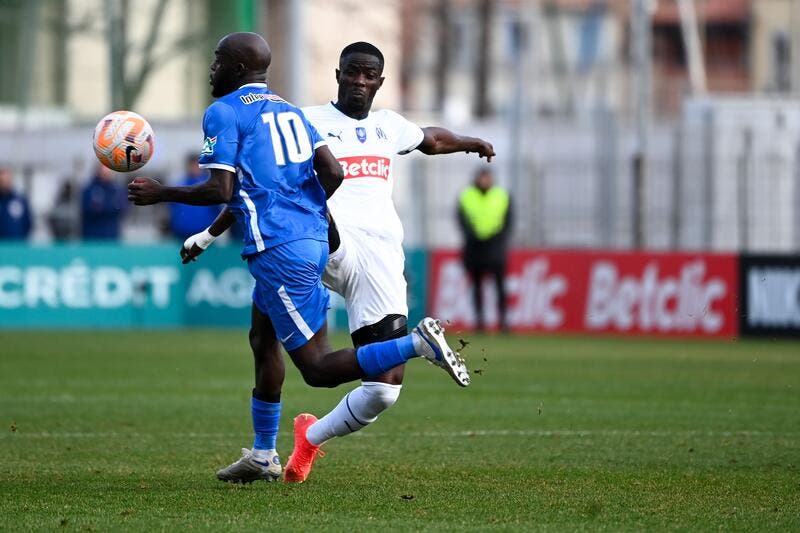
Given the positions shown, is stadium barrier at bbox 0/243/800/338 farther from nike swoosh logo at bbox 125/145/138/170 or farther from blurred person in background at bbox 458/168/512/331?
nike swoosh logo at bbox 125/145/138/170

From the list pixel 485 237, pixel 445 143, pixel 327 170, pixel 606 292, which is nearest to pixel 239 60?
pixel 327 170

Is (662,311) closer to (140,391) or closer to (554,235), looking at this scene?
(554,235)

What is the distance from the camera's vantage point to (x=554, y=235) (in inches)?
1061

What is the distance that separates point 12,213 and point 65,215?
1955mm

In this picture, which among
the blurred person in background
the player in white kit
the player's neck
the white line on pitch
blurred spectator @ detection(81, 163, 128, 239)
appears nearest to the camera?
the player in white kit

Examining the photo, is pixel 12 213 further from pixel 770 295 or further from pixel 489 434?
pixel 489 434

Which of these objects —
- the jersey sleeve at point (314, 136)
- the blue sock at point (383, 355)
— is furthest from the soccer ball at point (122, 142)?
the blue sock at point (383, 355)

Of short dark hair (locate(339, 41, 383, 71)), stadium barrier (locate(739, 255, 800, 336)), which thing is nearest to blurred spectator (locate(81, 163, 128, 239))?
stadium barrier (locate(739, 255, 800, 336))

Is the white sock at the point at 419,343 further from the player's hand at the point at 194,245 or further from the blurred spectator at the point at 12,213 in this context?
the blurred spectator at the point at 12,213

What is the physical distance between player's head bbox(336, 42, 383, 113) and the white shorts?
0.71 metres

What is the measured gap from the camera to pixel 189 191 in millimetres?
7992

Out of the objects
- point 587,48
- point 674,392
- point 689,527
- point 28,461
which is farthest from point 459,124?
point 587,48

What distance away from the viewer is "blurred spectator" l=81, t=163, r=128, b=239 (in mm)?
23281

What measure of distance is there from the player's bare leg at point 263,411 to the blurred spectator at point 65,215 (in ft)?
55.5
